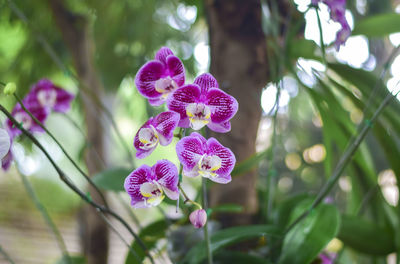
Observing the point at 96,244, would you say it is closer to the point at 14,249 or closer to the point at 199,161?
the point at 199,161

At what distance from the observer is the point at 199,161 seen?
0.27 metres

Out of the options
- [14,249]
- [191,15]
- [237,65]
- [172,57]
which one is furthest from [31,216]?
[172,57]

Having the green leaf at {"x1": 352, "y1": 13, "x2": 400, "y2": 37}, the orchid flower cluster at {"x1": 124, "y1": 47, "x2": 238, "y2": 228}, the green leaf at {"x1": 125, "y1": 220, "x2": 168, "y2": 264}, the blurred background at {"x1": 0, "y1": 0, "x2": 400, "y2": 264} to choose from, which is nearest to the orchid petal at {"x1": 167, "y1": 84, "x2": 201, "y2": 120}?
the orchid flower cluster at {"x1": 124, "y1": 47, "x2": 238, "y2": 228}

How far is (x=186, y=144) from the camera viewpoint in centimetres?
27

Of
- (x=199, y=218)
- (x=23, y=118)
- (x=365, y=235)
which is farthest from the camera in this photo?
(x=365, y=235)

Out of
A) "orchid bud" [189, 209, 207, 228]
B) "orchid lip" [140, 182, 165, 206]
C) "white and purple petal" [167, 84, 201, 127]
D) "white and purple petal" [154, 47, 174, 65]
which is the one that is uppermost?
"white and purple petal" [154, 47, 174, 65]

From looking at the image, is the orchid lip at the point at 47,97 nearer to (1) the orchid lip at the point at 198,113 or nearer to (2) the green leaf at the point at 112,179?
(2) the green leaf at the point at 112,179

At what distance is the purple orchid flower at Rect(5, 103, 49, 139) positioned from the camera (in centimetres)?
39

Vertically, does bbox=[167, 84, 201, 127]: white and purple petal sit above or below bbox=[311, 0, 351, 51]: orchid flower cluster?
below

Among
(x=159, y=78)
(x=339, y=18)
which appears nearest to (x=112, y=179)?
(x=159, y=78)

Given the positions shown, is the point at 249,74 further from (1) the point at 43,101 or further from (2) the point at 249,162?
(1) the point at 43,101

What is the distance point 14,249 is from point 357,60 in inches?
74.7

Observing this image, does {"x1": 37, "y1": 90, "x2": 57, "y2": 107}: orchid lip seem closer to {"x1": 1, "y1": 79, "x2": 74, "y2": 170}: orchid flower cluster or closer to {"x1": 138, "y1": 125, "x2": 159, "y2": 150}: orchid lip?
{"x1": 1, "y1": 79, "x2": 74, "y2": 170}: orchid flower cluster

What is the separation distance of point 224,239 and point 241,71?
0.28 meters
